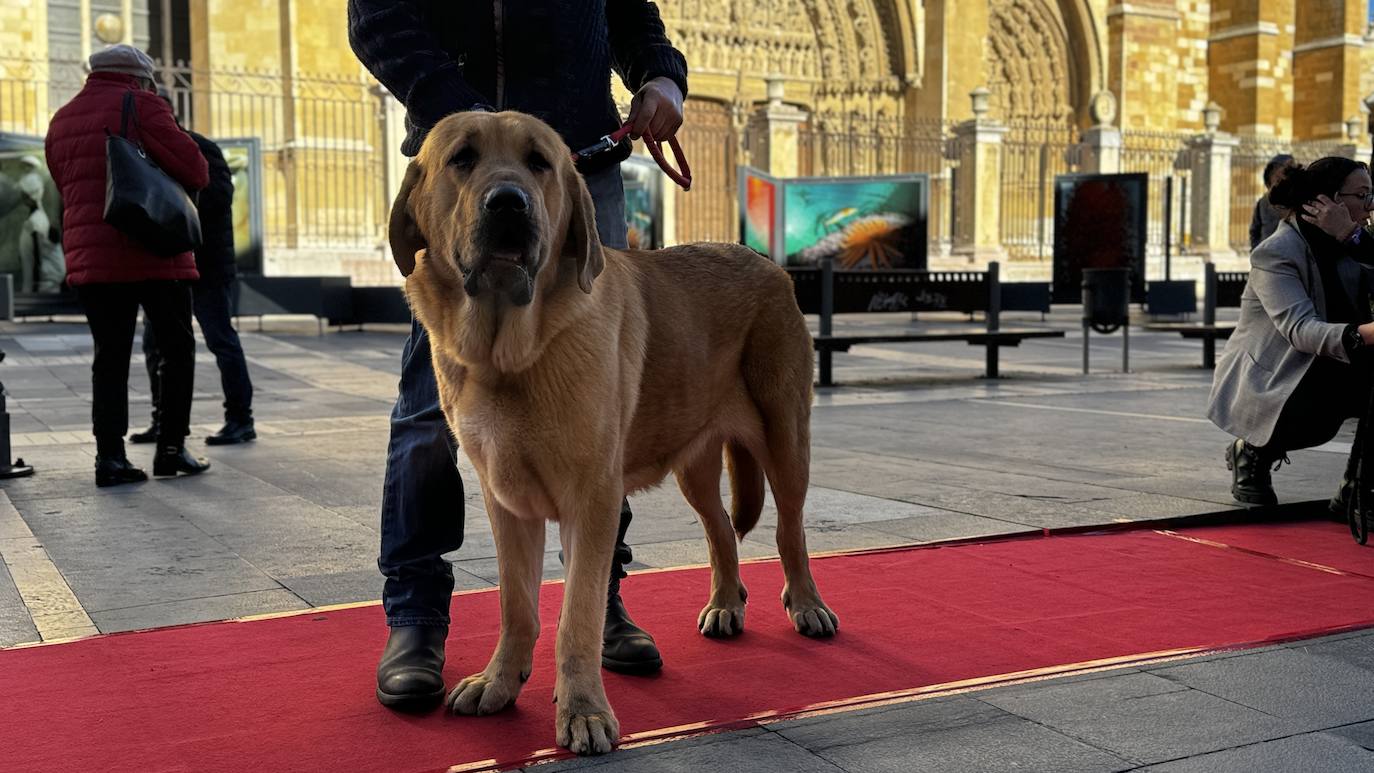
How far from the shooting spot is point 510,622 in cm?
305

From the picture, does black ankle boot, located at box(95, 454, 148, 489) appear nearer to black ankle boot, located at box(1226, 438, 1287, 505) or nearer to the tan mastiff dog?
the tan mastiff dog

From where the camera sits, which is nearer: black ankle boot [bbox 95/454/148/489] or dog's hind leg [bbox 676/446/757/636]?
dog's hind leg [bbox 676/446/757/636]

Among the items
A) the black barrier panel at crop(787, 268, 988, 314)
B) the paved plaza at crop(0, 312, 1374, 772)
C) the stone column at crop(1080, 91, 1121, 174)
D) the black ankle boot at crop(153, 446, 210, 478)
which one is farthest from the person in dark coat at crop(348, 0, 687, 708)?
the stone column at crop(1080, 91, 1121, 174)

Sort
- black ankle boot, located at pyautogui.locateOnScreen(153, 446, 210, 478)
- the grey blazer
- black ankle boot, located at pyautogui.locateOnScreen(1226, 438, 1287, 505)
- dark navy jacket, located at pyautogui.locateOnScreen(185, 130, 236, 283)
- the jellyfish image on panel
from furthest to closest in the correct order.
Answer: the jellyfish image on panel
dark navy jacket, located at pyautogui.locateOnScreen(185, 130, 236, 283)
black ankle boot, located at pyautogui.locateOnScreen(153, 446, 210, 478)
black ankle boot, located at pyautogui.locateOnScreen(1226, 438, 1287, 505)
the grey blazer

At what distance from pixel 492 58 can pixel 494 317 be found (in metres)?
0.86

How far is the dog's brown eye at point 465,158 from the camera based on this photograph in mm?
2711

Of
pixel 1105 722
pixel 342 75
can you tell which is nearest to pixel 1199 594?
pixel 1105 722

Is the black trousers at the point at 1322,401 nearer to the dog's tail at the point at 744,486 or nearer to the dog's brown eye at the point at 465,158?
the dog's tail at the point at 744,486

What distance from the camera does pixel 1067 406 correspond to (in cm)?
957

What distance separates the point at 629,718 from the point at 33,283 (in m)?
16.6

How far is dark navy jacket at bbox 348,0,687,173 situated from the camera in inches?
125

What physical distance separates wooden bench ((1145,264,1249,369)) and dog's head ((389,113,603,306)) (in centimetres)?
901

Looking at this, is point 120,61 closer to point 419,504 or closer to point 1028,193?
point 419,504

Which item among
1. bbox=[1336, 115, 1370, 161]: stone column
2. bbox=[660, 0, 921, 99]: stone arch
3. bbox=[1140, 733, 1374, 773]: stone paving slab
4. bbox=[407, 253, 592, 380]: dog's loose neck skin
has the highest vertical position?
bbox=[660, 0, 921, 99]: stone arch
